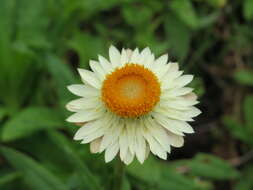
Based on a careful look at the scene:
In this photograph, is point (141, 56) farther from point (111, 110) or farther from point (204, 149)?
point (204, 149)

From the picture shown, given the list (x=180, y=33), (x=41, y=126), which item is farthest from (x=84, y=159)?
(x=180, y=33)

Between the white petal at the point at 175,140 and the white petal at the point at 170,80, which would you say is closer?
the white petal at the point at 175,140

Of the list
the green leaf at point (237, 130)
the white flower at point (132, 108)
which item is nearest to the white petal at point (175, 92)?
the white flower at point (132, 108)

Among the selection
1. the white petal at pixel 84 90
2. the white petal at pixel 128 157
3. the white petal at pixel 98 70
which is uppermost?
the white petal at pixel 98 70

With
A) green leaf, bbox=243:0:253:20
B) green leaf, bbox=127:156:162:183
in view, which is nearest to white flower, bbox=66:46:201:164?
green leaf, bbox=127:156:162:183

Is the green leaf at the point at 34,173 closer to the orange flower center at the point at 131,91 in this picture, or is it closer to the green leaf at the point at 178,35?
the orange flower center at the point at 131,91
